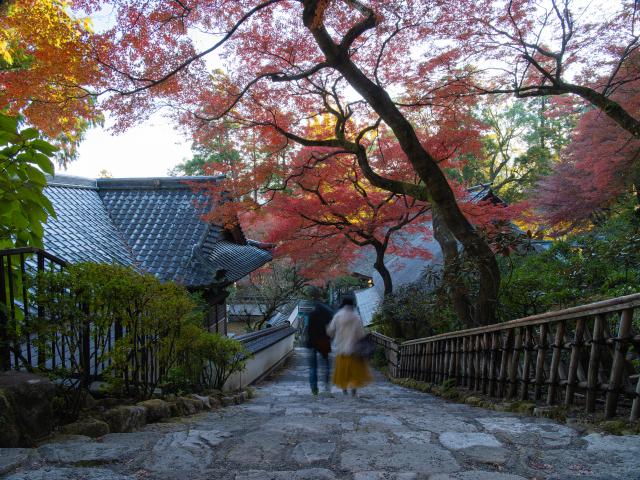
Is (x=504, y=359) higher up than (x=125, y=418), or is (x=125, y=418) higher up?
(x=125, y=418)

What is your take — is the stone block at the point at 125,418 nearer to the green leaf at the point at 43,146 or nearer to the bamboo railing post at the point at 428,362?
the green leaf at the point at 43,146

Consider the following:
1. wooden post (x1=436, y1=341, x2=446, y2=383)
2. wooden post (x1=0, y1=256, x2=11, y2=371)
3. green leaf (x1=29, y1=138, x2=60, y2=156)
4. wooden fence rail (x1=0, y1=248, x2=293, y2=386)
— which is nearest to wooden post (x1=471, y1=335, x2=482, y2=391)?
wooden post (x1=436, y1=341, x2=446, y2=383)

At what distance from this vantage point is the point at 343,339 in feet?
23.9

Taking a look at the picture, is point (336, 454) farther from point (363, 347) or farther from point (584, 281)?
point (584, 281)

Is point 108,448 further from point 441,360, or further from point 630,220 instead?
point 630,220

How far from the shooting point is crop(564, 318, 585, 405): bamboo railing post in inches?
166

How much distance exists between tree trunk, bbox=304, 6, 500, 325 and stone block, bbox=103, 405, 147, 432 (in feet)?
17.3

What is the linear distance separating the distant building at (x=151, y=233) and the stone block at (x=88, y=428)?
6990 mm

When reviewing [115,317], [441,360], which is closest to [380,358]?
[441,360]

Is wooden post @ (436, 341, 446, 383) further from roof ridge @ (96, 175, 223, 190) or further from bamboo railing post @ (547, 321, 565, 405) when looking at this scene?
roof ridge @ (96, 175, 223, 190)

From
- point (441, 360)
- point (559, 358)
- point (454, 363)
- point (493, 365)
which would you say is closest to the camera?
point (559, 358)

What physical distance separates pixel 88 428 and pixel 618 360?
394 centimetres

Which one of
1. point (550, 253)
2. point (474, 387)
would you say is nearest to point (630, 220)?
point (550, 253)

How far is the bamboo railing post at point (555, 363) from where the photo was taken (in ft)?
14.7
